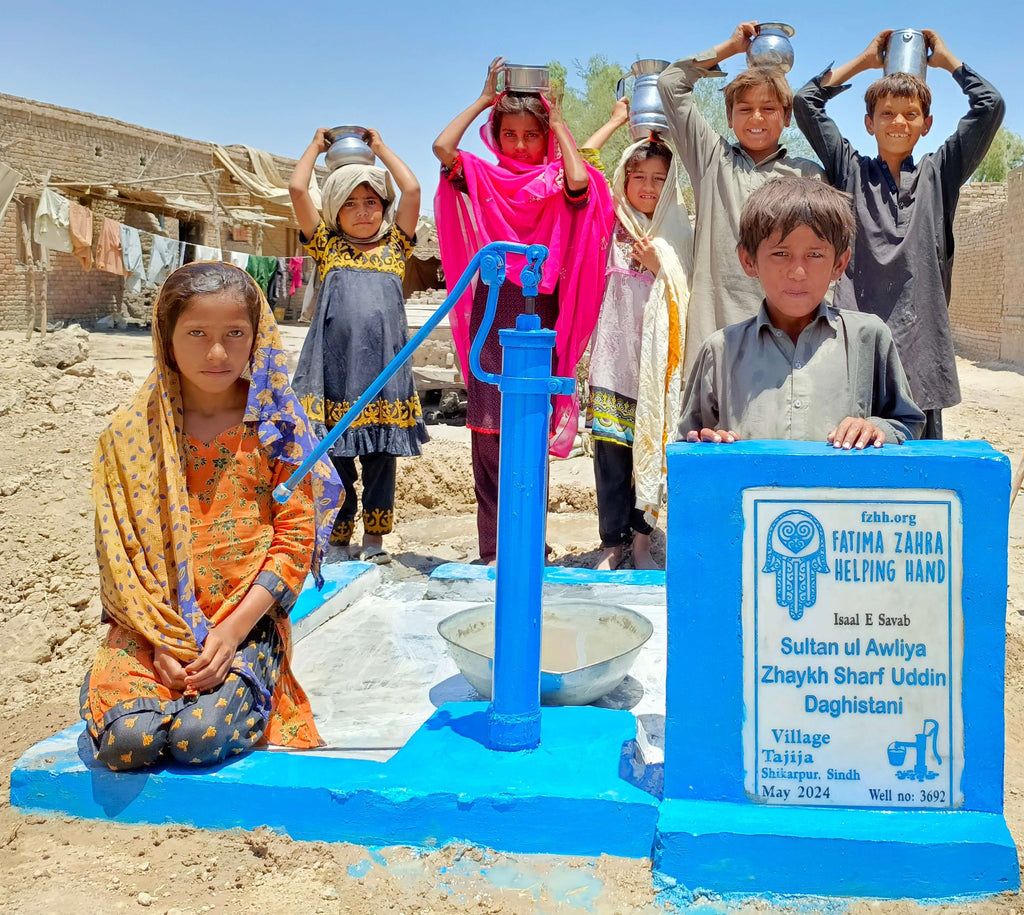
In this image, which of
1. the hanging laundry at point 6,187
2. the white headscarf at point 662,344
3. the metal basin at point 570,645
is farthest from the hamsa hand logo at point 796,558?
the hanging laundry at point 6,187

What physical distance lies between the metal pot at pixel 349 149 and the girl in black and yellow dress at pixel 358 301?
2.1 inches

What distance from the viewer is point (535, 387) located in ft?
6.97

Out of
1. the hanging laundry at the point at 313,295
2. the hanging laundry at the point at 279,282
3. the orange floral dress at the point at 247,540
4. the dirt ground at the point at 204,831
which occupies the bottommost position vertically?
the dirt ground at the point at 204,831

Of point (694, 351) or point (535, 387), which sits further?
point (694, 351)

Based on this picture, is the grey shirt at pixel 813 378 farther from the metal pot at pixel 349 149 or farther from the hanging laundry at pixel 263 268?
the hanging laundry at pixel 263 268

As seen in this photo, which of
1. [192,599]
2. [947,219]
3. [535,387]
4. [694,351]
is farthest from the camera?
[694,351]

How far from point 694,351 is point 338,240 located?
1720 millimetres

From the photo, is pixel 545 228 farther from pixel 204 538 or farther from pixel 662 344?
pixel 204 538

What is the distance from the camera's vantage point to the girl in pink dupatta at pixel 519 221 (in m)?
3.96

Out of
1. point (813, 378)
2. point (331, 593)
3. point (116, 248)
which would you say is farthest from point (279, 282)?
point (813, 378)

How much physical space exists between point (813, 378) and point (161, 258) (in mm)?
13694

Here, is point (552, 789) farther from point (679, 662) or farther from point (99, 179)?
point (99, 179)

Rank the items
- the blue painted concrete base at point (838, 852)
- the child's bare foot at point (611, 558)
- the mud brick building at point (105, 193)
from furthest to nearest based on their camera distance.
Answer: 1. the mud brick building at point (105, 193)
2. the child's bare foot at point (611, 558)
3. the blue painted concrete base at point (838, 852)

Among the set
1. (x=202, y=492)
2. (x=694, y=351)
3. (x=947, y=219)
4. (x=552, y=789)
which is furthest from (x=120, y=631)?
(x=947, y=219)
